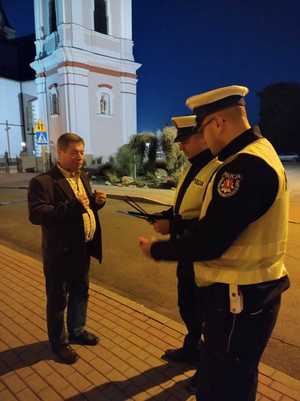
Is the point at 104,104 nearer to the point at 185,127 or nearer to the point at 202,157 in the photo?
the point at 185,127

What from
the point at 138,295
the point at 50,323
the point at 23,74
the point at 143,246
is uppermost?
the point at 23,74

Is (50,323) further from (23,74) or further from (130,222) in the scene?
(23,74)

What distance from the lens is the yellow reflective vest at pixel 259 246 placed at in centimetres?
147

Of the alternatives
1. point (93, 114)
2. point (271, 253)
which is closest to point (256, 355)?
point (271, 253)

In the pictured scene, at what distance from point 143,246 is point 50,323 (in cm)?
157

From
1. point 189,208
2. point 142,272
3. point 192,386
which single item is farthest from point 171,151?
point 192,386

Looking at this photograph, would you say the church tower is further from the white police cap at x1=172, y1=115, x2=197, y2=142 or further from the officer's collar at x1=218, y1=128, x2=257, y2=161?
the officer's collar at x1=218, y1=128, x2=257, y2=161

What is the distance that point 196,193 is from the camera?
2.36 m

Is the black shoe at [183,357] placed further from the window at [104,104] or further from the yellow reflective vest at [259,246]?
the window at [104,104]

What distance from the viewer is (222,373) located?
166 centimetres

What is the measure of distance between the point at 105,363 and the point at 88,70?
916 inches

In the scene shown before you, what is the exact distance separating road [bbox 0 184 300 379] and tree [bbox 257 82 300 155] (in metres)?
23.3

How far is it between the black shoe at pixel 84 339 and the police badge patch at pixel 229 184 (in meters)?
2.21

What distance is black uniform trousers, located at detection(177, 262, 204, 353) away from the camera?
266cm
